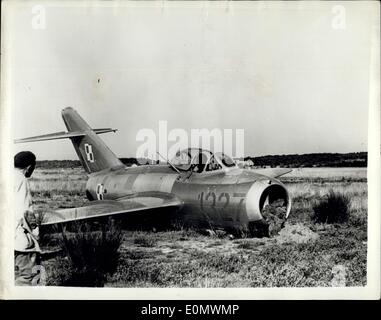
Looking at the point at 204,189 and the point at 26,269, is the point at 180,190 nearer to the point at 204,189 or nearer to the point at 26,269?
the point at 204,189

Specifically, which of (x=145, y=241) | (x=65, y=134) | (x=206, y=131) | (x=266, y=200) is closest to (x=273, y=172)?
(x=266, y=200)

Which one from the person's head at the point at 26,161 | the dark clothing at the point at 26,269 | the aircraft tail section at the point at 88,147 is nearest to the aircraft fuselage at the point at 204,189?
the aircraft tail section at the point at 88,147

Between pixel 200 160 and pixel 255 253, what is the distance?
124 cm

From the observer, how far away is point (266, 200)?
7098mm

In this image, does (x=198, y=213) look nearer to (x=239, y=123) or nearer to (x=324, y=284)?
(x=239, y=123)

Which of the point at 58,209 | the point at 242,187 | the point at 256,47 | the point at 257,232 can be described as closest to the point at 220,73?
the point at 256,47

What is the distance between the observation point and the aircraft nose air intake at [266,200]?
6.88 m

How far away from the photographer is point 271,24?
697cm

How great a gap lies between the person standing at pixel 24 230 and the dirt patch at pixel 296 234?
277 centimetres

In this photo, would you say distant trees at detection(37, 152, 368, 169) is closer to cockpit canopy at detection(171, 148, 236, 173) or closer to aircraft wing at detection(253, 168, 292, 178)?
aircraft wing at detection(253, 168, 292, 178)

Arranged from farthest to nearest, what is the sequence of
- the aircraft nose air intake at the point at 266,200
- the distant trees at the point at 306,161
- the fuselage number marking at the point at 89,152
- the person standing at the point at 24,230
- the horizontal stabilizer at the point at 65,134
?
the fuselage number marking at the point at 89,152 → the horizontal stabilizer at the point at 65,134 → the distant trees at the point at 306,161 → the person standing at the point at 24,230 → the aircraft nose air intake at the point at 266,200

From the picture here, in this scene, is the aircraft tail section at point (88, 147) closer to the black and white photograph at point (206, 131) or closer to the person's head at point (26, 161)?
the black and white photograph at point (206, 131)

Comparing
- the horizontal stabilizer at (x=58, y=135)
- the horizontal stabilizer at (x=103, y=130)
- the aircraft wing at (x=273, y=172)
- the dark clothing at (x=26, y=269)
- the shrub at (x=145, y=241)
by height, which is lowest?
the dark clothing at (x=26, y=269)

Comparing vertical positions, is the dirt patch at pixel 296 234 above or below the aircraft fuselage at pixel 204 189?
below
